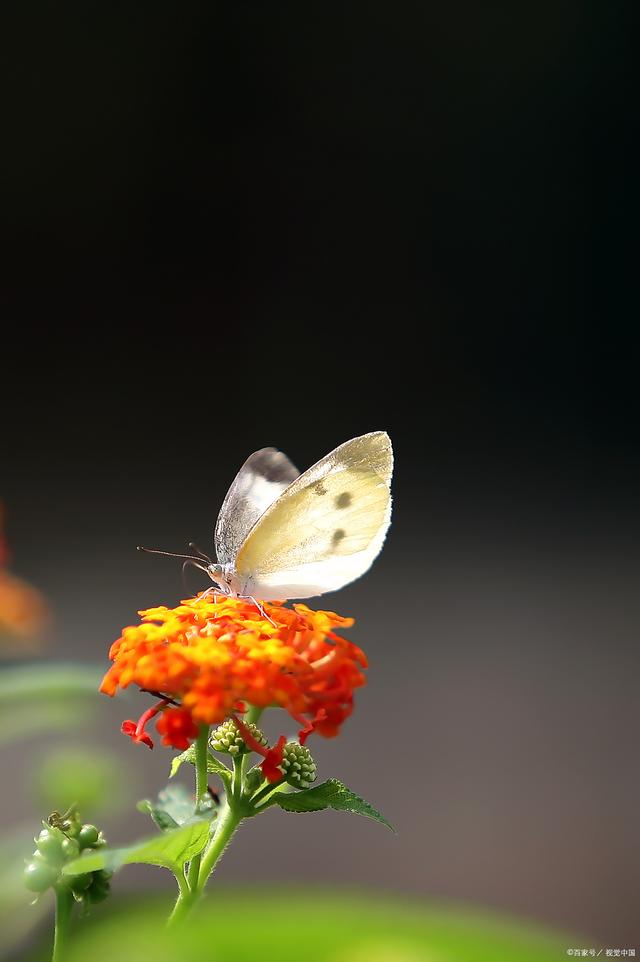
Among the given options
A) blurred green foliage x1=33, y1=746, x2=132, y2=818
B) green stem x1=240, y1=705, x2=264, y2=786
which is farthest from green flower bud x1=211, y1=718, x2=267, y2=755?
blurred green foliage x1=33, y1=746, x2=132, y2=818

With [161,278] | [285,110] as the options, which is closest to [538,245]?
[285,110]

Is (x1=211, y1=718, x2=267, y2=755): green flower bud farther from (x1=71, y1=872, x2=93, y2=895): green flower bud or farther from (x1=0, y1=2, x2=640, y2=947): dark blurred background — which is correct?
(x1=0, y1=2, x2=640, y2=947): dark blurred background

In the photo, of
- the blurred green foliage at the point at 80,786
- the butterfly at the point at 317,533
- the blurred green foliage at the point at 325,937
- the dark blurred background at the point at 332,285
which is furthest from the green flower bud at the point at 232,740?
the dark blurred background at the point at 332,285

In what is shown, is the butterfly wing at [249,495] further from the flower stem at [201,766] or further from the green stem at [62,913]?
the green stem at [62,913]

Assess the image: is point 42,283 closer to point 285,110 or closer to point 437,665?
point 285,110

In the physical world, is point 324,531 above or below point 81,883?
above

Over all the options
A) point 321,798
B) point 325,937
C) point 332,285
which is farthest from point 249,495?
point 332,285

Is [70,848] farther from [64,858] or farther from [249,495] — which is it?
[249,495]
